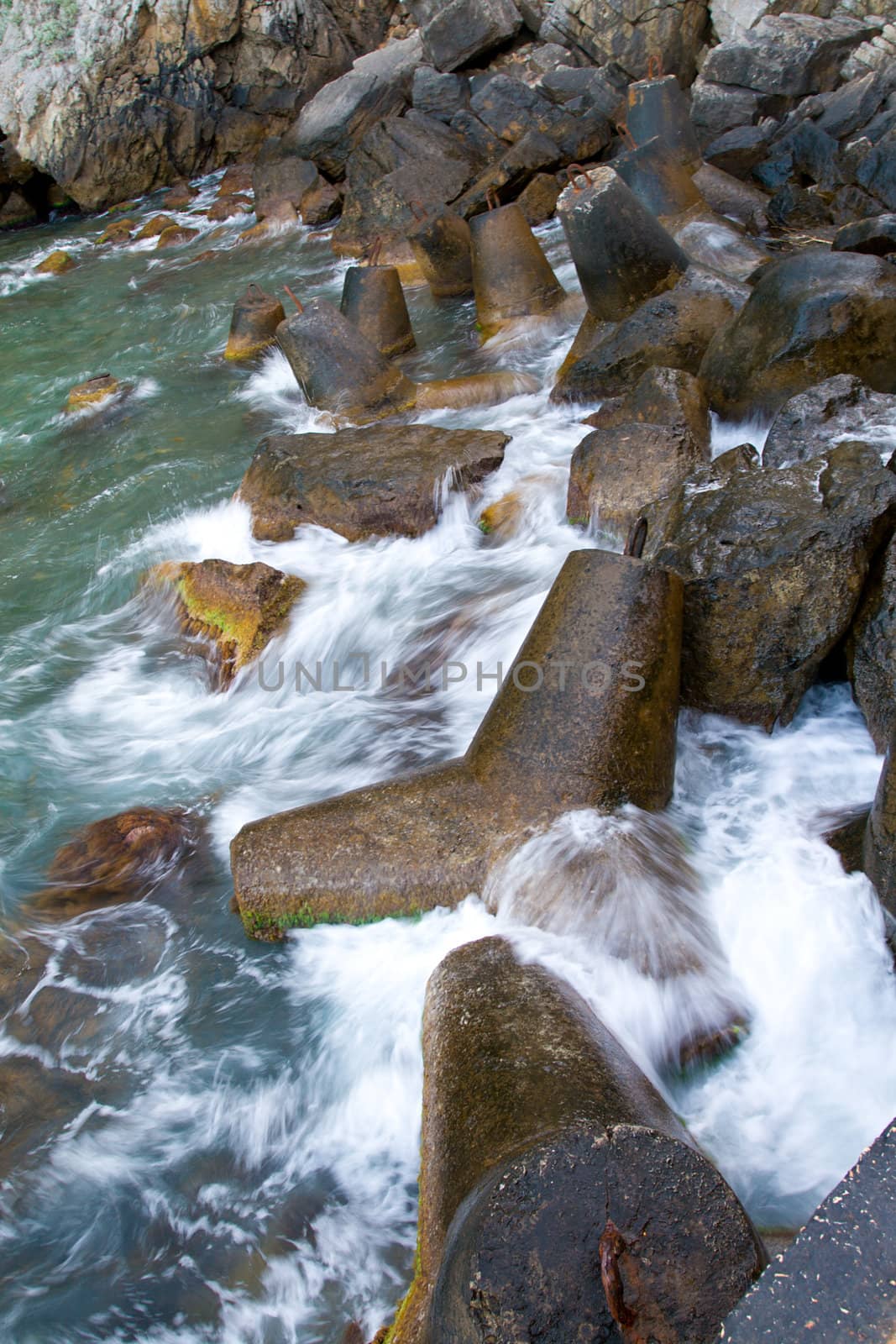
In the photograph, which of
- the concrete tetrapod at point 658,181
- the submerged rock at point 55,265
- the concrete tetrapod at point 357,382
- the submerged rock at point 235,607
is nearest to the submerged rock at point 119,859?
the submerged rock at point 235,607

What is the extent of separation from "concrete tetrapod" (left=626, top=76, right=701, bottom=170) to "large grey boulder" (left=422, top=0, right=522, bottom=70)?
6.17 meters

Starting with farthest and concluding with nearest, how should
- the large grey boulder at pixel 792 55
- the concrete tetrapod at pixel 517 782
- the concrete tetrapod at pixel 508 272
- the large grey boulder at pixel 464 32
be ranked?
the large grey boulder at pixel 464 32
the large grey boulder at pixel 792 55
the concrete tetrapod at pixel 508 272
the concrete tetrapod at pixel 517 782

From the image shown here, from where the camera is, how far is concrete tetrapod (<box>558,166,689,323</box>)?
6859 millimetres

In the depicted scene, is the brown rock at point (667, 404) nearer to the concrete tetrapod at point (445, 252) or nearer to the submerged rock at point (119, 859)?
the submerged rock at point (119, 859)

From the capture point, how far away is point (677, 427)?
194 inches

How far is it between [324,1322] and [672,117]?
1010 centimetres

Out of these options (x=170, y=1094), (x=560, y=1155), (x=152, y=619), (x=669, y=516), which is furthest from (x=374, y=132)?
(x=560, y=1155)

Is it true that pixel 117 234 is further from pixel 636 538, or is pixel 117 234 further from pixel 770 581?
pixel 770 581

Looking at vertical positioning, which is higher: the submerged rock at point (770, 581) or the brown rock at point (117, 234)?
the brown rock at point (117, 234)

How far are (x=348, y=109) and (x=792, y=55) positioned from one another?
651 centimetres

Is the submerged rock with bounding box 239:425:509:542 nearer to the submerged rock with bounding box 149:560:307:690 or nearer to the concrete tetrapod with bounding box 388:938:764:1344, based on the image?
the submerged rock with bounding box 149:560:307:690

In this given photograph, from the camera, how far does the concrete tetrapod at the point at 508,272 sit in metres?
8.33

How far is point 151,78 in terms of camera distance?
18.4 m

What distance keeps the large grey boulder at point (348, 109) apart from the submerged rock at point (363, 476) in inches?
415
